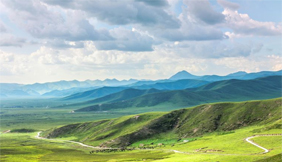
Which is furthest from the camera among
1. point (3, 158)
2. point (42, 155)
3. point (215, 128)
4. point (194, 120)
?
point (194, 120)

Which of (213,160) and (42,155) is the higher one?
(213,160)

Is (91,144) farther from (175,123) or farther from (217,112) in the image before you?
(217,112)

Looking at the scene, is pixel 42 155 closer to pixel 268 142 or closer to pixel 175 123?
pixel 175 123

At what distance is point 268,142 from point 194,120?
9004cm

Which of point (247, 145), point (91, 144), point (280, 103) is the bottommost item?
point (91, 144)

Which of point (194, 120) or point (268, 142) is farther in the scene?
point (194, 120)

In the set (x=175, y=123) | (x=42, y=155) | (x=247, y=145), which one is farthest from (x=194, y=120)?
(x=42, y=155)

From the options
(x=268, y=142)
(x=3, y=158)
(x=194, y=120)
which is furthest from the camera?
(x=194, y=120)

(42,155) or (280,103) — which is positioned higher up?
(280,103)

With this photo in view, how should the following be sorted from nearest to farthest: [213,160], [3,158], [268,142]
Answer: [213,160], [268,142], [3,158]

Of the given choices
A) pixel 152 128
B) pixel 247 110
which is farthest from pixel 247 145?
pixel 152 128

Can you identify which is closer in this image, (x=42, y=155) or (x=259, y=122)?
(x=42, y=155)

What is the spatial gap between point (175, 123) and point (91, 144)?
61586 mm

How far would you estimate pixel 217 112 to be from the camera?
190500 mm
